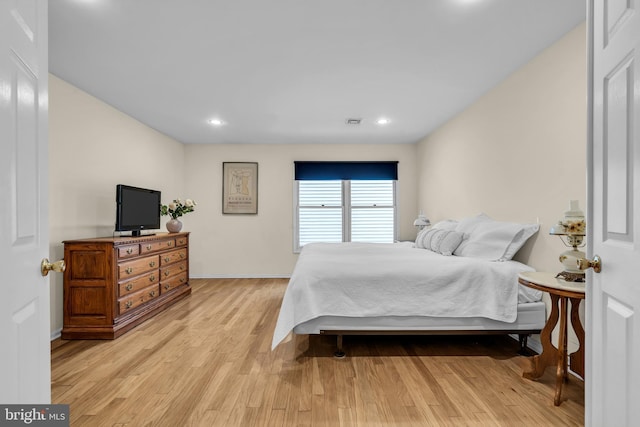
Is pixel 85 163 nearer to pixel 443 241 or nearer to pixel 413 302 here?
pixel 413 302

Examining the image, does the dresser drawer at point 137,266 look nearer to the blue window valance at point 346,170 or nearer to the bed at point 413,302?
the bed at point 413,302

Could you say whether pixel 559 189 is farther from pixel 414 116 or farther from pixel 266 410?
pixel 266 410

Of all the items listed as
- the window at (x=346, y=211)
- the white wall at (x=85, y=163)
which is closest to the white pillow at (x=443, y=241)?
the window at (x=346, y=211)

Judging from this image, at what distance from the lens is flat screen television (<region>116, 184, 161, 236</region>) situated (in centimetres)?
354

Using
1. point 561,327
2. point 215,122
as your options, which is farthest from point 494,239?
point 215,122

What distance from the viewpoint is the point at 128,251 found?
10.8 feet

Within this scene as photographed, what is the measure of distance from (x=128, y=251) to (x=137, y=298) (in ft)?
1.74

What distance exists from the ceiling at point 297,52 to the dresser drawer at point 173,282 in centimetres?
217

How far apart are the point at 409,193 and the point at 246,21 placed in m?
4.41

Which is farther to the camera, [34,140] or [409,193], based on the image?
[409,193]

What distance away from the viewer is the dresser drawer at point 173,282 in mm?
3964

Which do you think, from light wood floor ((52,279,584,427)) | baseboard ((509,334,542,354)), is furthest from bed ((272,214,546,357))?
light wood floor ((52,279,584,427))

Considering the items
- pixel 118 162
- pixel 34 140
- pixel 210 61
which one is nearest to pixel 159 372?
pixel 34 140

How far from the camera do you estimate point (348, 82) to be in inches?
125
